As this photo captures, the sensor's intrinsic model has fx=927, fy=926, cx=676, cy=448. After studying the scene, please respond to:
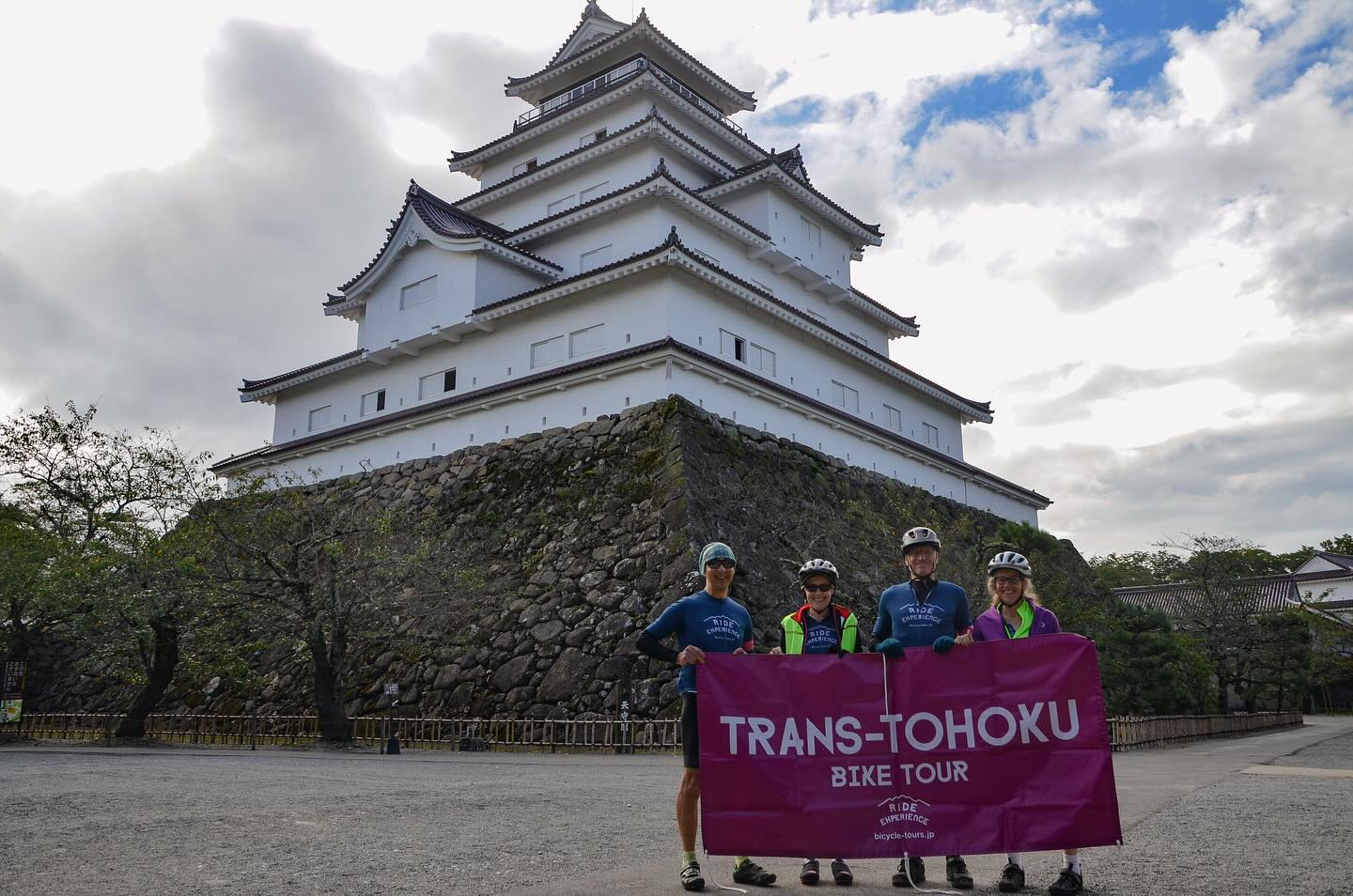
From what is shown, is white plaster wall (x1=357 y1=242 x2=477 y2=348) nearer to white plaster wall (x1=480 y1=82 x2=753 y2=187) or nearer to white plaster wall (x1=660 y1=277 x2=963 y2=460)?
white plaster wall (x1=660 y1=277 x2=963 y2=460)

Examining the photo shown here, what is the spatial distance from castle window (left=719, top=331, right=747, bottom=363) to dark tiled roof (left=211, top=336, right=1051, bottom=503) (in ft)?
1.52

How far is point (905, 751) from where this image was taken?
17.3ft

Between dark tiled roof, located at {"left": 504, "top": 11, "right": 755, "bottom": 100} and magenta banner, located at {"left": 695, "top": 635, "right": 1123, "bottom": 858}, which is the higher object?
dark tiled roof, located at {"left": 504, "top": 11, "right": 755, "bottom": 100}

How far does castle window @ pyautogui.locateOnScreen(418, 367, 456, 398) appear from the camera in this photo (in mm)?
27031

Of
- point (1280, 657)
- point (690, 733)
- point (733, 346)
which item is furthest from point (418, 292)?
point (1280, 657)

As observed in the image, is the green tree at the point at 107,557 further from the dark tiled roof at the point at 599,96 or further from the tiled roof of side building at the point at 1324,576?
the tiled roof of side building at the point at 1324,576

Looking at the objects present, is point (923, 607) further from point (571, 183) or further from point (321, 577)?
point (571, 183)

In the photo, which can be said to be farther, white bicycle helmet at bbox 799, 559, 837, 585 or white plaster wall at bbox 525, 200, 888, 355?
white plaster wall at bbox 525, 200, 888, 355

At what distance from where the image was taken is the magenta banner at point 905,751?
16.5 ft

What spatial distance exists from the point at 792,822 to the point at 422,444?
22405 millimetres

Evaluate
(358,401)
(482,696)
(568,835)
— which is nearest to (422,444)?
(358,401)

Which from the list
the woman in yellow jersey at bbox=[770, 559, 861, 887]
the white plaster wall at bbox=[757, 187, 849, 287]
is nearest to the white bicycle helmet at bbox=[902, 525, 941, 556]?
the woman in yellow jersey at bbox=[770, 559, 861, 887]

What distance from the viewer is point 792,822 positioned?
5.18 meters

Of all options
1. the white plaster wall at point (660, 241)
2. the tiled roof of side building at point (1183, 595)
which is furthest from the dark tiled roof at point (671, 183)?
the tiled roof of side building at point (1183, 595)
